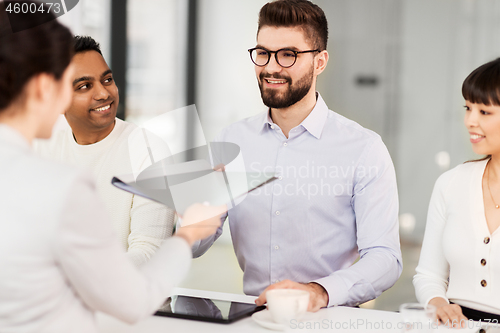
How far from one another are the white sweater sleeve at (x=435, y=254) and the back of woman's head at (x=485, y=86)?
0.92ft

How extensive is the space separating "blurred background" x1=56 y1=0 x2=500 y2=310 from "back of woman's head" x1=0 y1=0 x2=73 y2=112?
2.79 m

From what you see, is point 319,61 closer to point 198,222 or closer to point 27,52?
point 198,222

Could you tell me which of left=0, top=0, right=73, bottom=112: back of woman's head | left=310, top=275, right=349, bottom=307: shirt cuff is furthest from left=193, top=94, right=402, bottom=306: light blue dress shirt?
left=0, top=0, right=73, bottom=112: back of woman's head

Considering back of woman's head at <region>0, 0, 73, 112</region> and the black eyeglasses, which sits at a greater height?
the black eyeglasses

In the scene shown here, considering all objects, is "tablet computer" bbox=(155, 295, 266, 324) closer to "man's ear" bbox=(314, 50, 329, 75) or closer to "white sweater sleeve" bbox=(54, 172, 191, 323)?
"white sweater sleeve" bbox=(54, 172, 191, 323)

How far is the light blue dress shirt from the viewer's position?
1806 mm

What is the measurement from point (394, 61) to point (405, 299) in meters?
1.63

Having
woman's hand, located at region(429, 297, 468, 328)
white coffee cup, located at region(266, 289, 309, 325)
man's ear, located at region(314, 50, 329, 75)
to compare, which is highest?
man's ear, located at region(314, 50, 329, 75)

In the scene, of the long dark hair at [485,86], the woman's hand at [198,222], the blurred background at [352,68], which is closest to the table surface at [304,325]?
the woman's hand at [198,222]

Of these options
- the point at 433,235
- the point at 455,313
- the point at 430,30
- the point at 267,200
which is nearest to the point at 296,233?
the point at 267,200

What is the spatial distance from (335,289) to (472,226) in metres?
0.53

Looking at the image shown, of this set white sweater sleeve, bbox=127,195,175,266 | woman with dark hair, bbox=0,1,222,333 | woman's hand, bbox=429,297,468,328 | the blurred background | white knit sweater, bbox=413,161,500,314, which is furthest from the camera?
the blurred background

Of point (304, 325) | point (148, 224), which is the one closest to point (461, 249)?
point (304, 325)

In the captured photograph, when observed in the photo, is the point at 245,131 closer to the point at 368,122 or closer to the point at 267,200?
the point at 267,200
